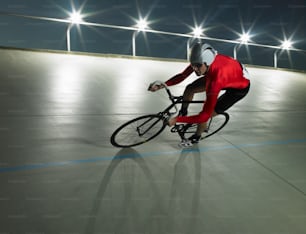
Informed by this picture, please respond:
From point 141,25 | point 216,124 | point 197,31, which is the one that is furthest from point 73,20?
point 216,124

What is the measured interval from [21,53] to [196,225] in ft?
29.4

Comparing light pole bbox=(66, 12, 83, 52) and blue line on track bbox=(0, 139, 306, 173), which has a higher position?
light pole bbox=(66, 12, 83, 52)

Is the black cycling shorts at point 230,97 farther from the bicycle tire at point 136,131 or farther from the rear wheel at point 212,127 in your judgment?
the bicycle tire at point 136,131

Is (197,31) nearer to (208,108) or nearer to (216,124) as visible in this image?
(216,124)

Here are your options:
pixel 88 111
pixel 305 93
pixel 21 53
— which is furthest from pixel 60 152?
pixel 305 93

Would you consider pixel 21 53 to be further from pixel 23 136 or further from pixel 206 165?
pixel 206 165

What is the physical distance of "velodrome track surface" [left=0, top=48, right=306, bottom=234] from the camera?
8.52 feet

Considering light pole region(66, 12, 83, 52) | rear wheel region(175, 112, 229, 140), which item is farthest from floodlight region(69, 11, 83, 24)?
rear wheel region(175, 112, 229, 140)

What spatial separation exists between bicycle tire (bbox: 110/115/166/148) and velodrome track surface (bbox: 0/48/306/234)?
0.12 meters

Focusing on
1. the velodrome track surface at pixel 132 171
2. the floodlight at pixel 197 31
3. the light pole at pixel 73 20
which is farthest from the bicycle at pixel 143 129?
the floodlight at pixel 197 31

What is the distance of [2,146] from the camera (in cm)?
372

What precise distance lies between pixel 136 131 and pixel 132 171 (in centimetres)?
79

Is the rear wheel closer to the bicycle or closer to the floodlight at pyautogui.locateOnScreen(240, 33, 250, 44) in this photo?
the bicycle

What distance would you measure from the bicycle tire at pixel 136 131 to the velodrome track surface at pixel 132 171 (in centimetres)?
12
